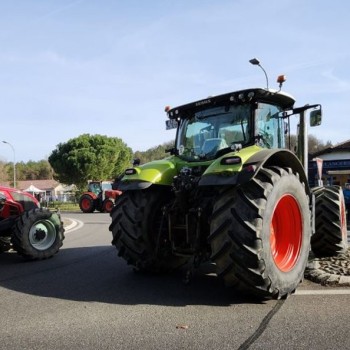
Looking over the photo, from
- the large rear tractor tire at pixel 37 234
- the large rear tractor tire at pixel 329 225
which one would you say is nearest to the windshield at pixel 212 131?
the large rear tractor tire at pixel 329 225

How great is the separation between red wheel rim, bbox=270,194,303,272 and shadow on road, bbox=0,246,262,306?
799mm

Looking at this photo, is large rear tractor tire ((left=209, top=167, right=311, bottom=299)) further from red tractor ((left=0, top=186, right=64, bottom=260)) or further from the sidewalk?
red tractor ((left=0, top=186, right=64, bottom=260))

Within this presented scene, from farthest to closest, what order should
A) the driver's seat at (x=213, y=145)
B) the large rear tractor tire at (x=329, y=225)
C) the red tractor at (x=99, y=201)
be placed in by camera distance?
1. the red tractor at (x=99, y=201)
2. the large rear tractor tire at (x=329, y=225)
3. the driver's seat at (x=213, y=145)

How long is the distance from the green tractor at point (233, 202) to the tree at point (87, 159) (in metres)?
44.1

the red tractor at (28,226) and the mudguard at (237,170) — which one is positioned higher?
the mudguard at (237,170)

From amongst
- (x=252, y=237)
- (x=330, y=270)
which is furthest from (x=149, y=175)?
(x=330, y=270)

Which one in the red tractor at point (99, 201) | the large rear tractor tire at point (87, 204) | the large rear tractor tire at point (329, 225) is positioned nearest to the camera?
the large rear tractor tire at point (329, 225)

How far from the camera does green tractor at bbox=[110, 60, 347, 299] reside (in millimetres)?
4609

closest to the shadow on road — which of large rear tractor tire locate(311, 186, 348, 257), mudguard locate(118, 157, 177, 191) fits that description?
mudguard locate(118, 157, 177, 191)

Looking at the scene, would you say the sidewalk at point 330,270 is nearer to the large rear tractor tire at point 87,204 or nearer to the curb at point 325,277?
the curb at point 325,277

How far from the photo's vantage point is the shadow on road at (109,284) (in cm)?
506

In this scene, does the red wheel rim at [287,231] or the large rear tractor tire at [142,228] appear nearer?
the red wheel rim at [287,231]

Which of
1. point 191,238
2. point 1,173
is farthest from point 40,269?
point 1,173

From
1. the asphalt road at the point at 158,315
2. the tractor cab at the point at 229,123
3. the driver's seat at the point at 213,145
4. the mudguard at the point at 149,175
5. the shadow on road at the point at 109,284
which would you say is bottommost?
the shadow on road at the point at 109,284
